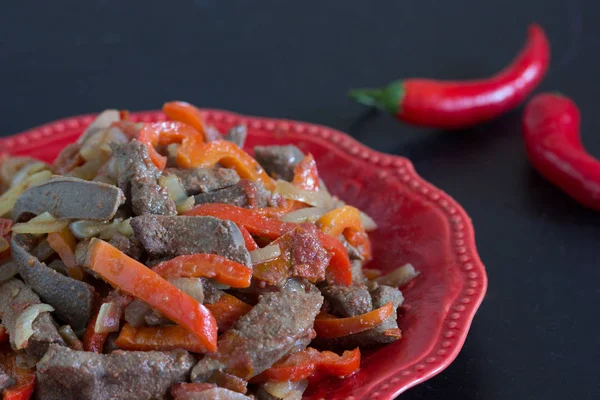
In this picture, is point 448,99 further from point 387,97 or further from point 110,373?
point 110,373

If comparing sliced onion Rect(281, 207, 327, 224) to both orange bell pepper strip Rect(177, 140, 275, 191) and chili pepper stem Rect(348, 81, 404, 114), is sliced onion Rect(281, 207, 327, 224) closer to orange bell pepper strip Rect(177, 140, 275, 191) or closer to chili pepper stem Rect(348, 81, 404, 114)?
orange bell pepper strip Rect(177, 140, 275, 191)

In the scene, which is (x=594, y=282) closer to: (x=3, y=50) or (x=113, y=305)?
(x=113, y=305)

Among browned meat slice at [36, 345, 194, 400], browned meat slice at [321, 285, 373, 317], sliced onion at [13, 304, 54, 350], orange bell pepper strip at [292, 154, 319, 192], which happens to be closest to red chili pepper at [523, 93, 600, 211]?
orange bell pepper strip at [292, 154, 319, 192]

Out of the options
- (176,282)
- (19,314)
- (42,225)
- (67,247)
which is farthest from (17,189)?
(176,282)

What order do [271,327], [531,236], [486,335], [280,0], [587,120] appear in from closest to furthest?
1. [271,327]
2. [486,335]
3. [531,236]
4. [587,120]
5. [280,0]

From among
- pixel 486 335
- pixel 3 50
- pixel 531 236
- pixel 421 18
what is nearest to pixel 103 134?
pixel 486 335
